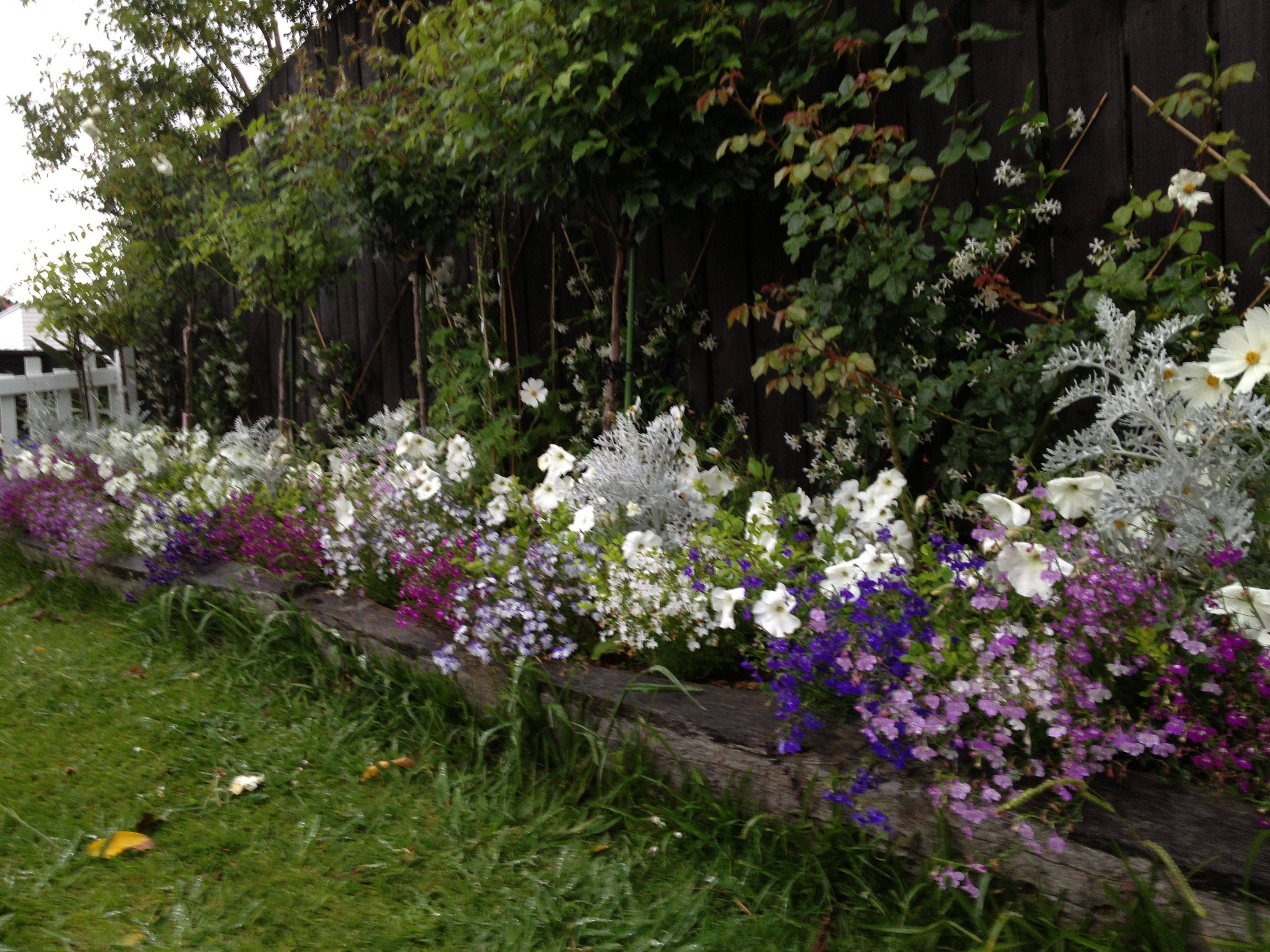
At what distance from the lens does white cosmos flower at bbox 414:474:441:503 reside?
3178 millimetres

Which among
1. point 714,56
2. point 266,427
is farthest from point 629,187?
point 266,427

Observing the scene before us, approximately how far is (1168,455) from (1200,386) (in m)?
0.14

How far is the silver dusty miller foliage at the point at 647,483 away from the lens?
109 inches

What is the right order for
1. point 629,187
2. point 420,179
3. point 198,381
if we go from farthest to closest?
point 198,381
point 420,179
point 629,187

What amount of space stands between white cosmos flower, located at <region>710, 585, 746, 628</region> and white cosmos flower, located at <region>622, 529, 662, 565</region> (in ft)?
1.09

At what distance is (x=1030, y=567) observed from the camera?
5.55ft

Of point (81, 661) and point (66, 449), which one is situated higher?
point (66, 449)

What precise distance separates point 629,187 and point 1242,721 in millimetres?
2305

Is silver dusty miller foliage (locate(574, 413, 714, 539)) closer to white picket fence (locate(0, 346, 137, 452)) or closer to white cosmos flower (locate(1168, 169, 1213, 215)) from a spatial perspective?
white cosmos flower (locate(1168, 169, 1213, 215))

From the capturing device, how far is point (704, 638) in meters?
2.29

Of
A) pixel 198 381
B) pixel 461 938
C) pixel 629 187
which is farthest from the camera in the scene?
pixel 198 381

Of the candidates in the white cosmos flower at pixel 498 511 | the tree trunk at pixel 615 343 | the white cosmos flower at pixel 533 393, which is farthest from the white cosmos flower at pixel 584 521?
the white cosmos flower at pixel 533 393

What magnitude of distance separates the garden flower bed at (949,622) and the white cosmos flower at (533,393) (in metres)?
0.73

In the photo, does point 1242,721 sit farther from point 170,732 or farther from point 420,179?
point 420,179
